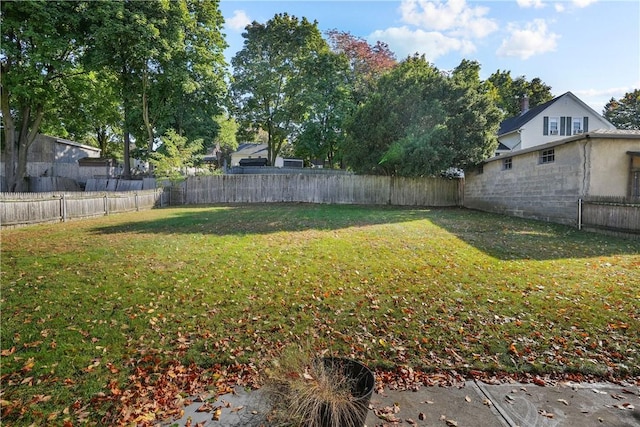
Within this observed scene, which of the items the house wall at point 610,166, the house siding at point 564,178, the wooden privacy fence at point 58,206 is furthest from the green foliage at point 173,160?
the house wall at point 610,166

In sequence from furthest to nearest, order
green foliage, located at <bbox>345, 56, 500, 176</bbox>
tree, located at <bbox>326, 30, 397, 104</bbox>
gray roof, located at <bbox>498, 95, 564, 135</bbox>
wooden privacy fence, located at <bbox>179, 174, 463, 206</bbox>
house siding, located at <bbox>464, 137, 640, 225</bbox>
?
1. tree, located at <bbox>326, 30, 397, 104</bbox>
2. gray roof, located at <bbox>498, 95, 564, 135</bbox>
3. wooden privacy fence, located at <bbox>179, 174, 463, 206</bbox>
4. green foliage, located at <bbox>345, 56, 500, 176</bbox>
5. house siding, located at <bbox>464, 137, 640, 225</bbox>

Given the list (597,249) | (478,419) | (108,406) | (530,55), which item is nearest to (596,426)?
(478,419)

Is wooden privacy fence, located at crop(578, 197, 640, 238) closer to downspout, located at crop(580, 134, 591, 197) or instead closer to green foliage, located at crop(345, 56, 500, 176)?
downspout, located at crop(580, 134, 591, 197)

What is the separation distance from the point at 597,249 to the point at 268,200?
15.5 metres

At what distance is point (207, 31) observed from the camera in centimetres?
2269

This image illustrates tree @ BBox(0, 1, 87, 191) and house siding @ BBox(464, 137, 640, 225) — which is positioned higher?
tree @ BBox(0, 1, 87, 191)

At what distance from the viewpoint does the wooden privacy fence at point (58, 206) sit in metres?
9.49

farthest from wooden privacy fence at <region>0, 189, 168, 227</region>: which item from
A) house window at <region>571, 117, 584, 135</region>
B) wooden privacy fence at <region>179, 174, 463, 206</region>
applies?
house window at <region>571, 117, 584, 135</region>

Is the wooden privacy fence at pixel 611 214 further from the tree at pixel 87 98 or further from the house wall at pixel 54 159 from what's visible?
the house wall at pixel 54 159

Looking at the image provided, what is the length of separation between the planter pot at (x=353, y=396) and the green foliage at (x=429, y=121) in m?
14.8

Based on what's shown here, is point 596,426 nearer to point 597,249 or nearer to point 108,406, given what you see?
point 108,406

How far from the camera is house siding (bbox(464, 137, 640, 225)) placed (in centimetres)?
1052

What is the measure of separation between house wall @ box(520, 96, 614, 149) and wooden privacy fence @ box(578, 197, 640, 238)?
1499 centimetres

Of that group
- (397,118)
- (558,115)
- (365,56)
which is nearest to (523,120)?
(558,115)
